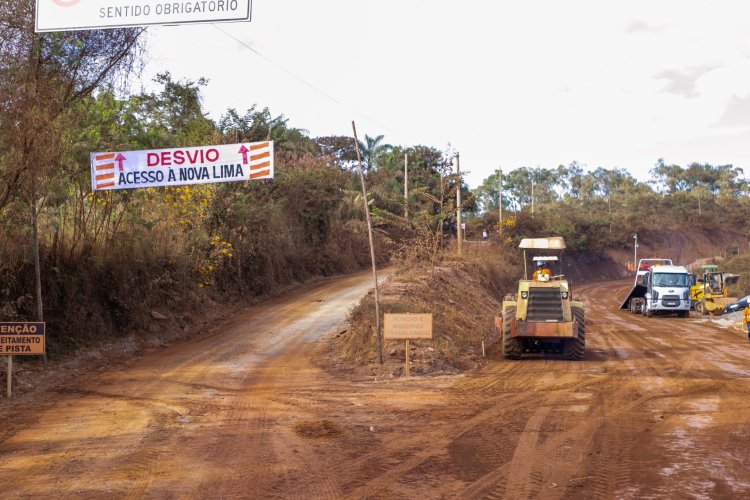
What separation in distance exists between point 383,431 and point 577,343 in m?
9.09

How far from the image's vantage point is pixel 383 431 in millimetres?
10195

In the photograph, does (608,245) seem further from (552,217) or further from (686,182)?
(686,182)

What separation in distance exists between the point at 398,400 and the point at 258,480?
16.9ft

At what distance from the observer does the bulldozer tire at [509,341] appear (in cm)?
1780

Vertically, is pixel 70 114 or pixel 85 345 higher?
pixel 70 114

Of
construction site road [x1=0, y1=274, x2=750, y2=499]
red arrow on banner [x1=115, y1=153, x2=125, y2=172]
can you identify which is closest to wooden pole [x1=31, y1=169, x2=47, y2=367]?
red arrow on banner [x1=115, y1=153, x2=125, y2=172]

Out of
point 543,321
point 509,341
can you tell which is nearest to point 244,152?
point 509,341

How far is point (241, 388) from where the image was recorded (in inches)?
545

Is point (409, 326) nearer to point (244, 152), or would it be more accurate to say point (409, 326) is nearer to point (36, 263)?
point (244, 152)

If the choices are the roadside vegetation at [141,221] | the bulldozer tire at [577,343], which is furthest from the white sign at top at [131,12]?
the bulldozer tire at [577,343]

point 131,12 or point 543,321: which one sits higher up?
point 131,12

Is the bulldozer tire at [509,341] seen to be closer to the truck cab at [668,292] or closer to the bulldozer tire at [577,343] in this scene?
the bulldozer tire at [577,343]

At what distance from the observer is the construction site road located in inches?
299

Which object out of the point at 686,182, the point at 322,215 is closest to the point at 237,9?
the point at 322,215
